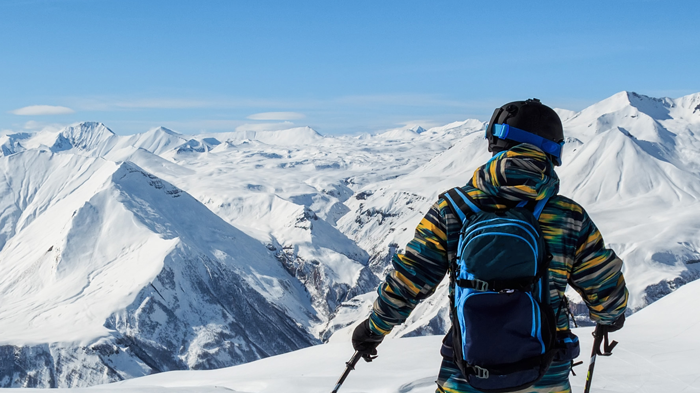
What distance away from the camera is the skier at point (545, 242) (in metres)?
5.07

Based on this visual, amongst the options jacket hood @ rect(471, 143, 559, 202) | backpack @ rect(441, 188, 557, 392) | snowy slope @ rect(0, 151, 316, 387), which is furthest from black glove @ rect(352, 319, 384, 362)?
snowy slope @ rect(0, 151, 316, 387)

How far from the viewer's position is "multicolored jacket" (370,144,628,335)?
199 inches

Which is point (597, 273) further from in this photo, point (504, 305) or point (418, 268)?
point (418, 268)

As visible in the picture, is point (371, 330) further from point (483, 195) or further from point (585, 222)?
point (585, 222)

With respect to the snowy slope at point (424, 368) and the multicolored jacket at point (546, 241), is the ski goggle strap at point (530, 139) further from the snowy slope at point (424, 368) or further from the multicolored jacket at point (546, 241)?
the snowy slope at point (424, 368)

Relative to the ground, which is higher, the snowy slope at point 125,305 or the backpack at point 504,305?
the backpack at point 504,305

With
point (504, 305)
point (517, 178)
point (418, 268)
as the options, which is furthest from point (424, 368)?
point (517, 178)

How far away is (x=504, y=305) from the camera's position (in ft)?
15.7

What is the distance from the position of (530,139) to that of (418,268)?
164 cm

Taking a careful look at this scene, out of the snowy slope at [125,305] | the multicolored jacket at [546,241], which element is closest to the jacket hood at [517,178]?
the multicolored jacket at [546,241]

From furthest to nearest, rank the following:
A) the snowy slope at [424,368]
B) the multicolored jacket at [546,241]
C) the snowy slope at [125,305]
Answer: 1. the snowy slope at [125,305]
2. the snowy slope at [424,368]
3. the multicolored jacket at [546,241]

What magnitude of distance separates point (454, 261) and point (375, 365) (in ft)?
36.6

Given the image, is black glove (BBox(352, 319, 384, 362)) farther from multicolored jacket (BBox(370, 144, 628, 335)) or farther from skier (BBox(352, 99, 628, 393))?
multicolored jacket (BBox(370, 144, 628, 335))

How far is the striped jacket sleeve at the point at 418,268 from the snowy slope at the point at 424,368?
743cm
